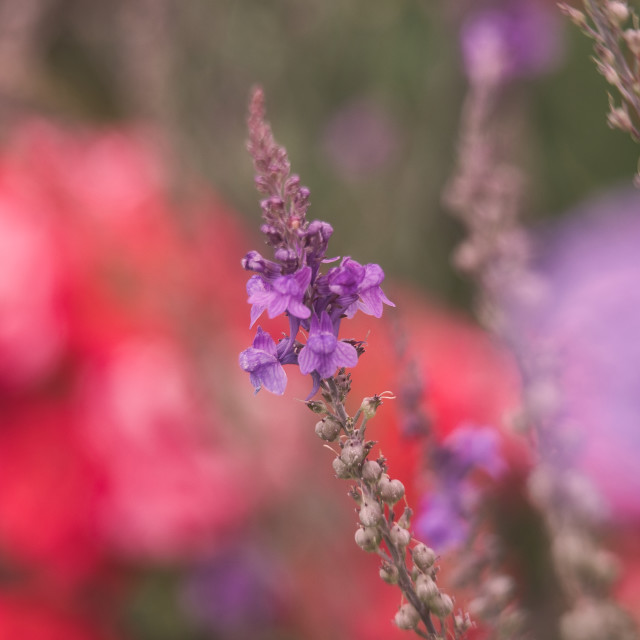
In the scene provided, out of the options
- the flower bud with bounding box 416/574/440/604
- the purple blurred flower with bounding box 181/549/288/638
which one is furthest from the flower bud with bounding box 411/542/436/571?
the purple blurred flower with bounding box 181/549/288/638

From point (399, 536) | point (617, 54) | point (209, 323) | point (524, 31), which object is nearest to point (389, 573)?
point (399, 536)

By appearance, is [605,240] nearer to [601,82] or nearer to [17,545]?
[601,82]

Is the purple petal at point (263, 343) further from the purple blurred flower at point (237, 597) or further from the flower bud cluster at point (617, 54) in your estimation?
the purple blurred flower at point (237, 597)

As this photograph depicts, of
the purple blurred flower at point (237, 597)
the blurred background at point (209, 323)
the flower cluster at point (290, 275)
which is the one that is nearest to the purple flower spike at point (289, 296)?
the flower cluster at point (290, 275)

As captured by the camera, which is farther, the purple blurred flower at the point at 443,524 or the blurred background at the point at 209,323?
the blurred background at the point at 209,323

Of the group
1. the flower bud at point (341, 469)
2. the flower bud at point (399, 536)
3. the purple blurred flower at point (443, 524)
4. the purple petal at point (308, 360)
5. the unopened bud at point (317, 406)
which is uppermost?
the purple petal at point (308, 360)

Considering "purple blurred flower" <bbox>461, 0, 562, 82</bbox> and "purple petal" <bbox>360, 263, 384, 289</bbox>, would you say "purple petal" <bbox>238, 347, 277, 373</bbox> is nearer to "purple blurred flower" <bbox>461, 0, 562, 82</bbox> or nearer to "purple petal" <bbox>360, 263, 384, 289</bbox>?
"purple petal" <bbox>360, 263, 384, 289</bbox>

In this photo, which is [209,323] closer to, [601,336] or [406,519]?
[601,336]
